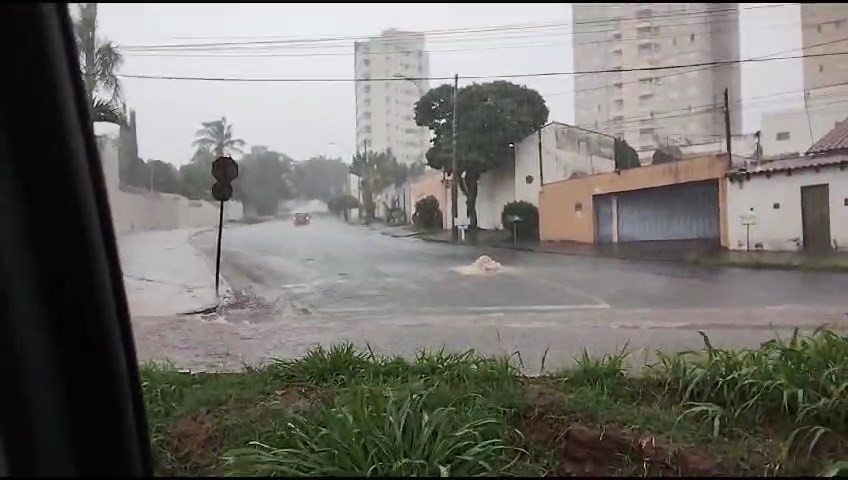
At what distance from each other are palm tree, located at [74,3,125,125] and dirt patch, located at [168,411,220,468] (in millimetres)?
1238

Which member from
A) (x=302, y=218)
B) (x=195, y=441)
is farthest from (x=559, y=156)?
(x=195, y=441)

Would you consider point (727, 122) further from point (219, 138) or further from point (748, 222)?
point (219, 138)

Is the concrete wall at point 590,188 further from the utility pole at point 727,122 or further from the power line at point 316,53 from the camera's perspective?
the power line at point 316,53

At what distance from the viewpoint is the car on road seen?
3.74 metres

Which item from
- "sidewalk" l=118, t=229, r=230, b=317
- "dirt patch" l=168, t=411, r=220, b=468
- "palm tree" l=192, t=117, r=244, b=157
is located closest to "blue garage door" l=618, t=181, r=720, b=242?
"palm tree" l=192, t=117, r=244, b=157

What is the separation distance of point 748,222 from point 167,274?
9.55 feet

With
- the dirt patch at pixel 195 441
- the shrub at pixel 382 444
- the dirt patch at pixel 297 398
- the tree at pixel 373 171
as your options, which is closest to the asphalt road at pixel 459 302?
the tree at pixel 373 171

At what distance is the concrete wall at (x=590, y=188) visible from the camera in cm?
367

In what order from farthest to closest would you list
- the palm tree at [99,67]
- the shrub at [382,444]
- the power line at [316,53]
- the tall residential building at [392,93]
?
the tall residential building at [392,93] → the power line at [316,53] → the palm tree at [99,67] → the shrub at [382,444]

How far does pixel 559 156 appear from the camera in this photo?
3715mm

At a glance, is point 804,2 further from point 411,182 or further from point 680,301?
point 411,182

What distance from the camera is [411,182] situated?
374 cm

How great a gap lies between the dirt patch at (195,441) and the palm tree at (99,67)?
124 cm

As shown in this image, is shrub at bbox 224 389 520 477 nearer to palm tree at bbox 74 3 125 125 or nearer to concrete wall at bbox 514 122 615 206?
concrete wall at bbox 514 122 615 206
